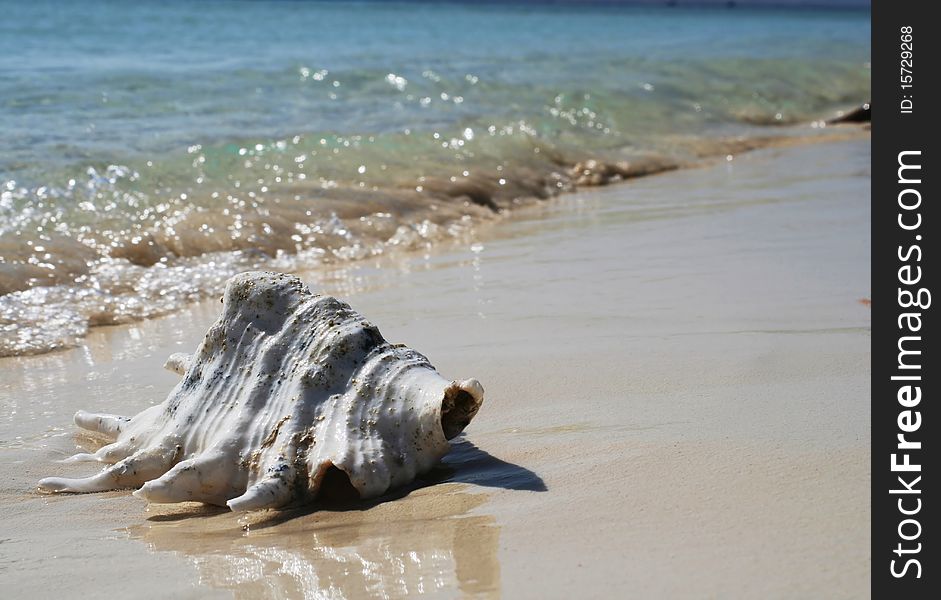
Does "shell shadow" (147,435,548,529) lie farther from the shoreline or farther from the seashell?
the shoreline

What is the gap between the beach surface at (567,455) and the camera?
1.92 metres

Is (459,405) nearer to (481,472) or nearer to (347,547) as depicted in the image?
(481,472)

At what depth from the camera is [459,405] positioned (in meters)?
2.48

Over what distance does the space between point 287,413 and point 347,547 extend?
0.42m

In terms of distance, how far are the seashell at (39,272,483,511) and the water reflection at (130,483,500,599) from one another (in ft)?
0.21

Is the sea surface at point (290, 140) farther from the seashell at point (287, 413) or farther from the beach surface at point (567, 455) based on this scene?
the seashell at point (287, 413)
